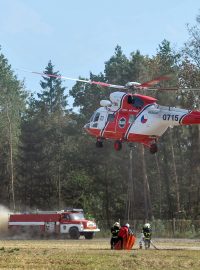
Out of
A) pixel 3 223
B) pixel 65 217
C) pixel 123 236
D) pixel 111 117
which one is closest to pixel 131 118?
pixel 111 117

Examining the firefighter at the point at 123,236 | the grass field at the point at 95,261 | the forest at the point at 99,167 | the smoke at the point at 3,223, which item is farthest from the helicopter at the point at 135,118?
the forest at the point at 99,167

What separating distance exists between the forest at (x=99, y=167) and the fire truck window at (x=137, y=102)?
33252mm

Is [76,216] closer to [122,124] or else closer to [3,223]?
[3,223]

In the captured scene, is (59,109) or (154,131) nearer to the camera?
(154,131)

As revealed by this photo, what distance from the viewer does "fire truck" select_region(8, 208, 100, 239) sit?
159ft

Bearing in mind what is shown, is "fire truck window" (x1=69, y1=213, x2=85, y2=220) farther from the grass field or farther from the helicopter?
the grass field

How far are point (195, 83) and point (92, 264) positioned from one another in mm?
40945

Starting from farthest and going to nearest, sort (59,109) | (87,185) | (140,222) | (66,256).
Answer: (59,109) → (87,185) → (140,222) → (66,256)

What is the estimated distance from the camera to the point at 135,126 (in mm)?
35625

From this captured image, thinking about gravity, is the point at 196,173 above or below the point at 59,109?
below

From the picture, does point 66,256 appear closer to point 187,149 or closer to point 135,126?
point 135,126

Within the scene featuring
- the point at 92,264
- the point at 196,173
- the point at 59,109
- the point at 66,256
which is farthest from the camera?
the point at 59,109

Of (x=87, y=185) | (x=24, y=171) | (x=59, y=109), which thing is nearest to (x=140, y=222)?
(x=87, y=185)

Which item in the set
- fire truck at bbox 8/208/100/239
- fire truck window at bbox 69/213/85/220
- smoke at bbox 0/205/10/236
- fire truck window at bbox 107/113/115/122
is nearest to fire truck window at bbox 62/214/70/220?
fire truck at bbox 8/208/100/239
